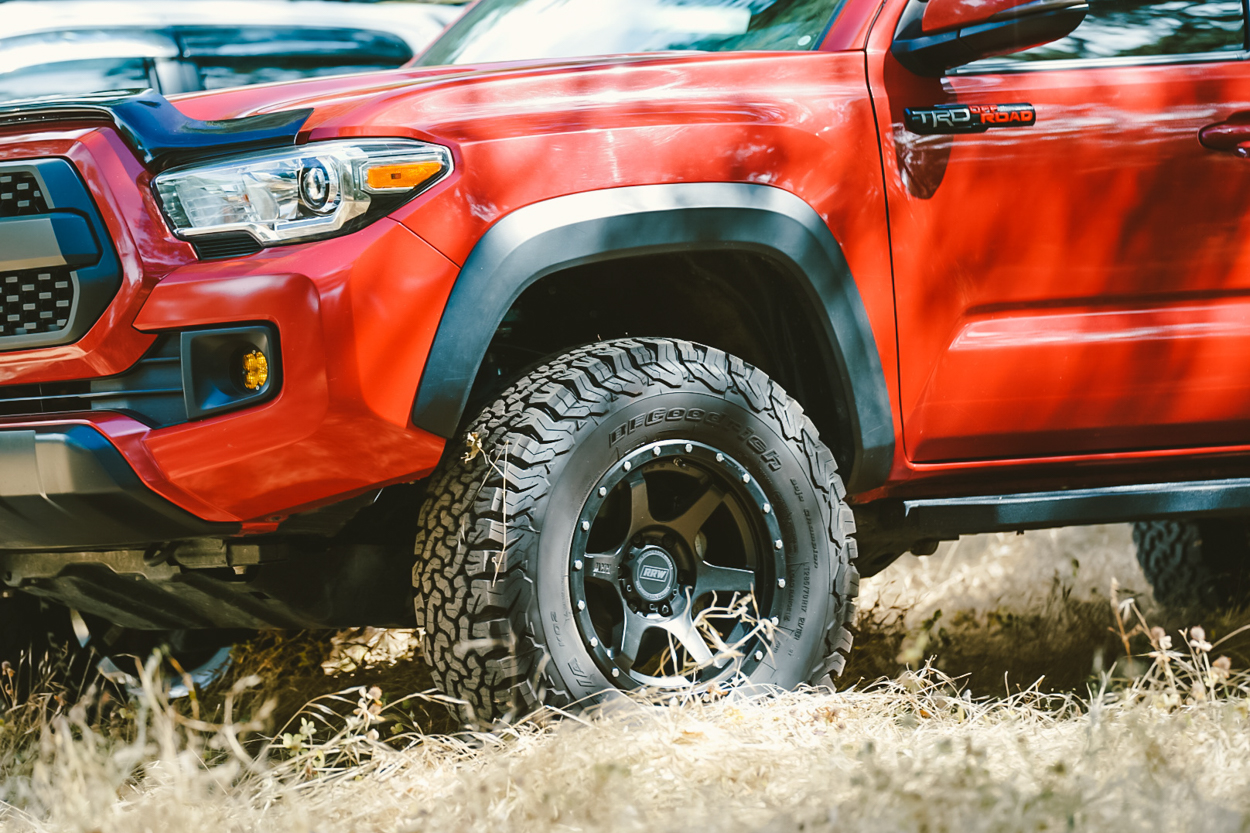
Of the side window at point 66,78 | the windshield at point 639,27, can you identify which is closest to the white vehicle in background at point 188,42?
the side window at point 66,78

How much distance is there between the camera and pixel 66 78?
5.38 meters

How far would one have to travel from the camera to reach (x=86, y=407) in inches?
86.9

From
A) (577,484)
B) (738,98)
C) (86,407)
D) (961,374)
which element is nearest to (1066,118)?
(961,374)

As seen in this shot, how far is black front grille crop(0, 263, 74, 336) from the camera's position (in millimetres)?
2221

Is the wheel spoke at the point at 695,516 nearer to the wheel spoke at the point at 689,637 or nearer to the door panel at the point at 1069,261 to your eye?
the wheel spoke at the point at 689,637

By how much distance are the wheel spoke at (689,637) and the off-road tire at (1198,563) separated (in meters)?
2.54

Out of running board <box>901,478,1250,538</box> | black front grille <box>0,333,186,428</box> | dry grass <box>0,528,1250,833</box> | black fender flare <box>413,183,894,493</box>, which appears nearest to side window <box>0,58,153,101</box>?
dry grass <box>0,528,1250,833</box>

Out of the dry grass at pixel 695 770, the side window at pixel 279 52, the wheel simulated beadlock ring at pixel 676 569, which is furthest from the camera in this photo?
the side window at pixel 279 52

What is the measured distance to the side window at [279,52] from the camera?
5.71 m

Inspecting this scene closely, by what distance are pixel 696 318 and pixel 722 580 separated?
0.61 meters

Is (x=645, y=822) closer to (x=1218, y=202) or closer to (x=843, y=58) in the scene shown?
(x=843, y=58)

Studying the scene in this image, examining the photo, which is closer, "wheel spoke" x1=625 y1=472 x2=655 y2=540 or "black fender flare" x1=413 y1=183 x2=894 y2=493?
"black fender flare" x1=413 y1=183 x2=894 y2=493

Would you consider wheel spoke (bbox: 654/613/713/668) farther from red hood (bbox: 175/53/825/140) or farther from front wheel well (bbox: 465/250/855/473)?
red hood (bbox: 175/53/825/140)

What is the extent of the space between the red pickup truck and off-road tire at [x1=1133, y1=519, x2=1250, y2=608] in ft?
4.87
